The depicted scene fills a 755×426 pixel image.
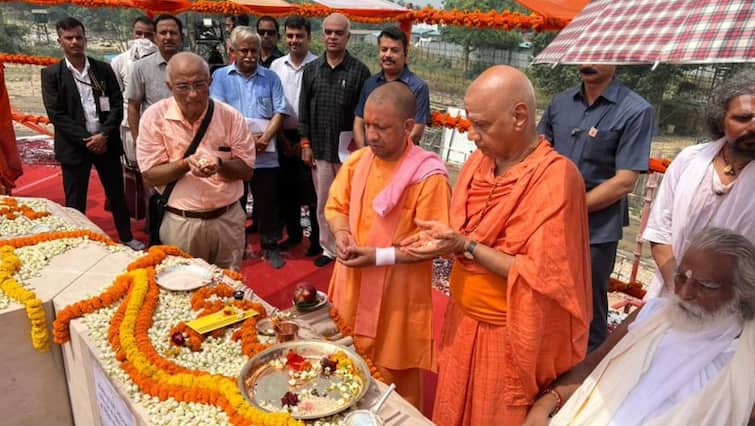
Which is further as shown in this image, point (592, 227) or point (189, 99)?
point (592, 227)

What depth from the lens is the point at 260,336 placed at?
207 cm

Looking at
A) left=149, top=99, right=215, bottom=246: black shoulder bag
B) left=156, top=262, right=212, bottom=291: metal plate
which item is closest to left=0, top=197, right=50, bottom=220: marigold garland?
left=149, top=99, right=215, bottom=246: black shoulder bag

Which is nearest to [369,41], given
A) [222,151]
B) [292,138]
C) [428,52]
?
[428,52]

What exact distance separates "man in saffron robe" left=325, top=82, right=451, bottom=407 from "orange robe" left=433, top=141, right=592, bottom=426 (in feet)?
0.91

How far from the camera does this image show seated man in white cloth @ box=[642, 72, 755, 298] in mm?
2102

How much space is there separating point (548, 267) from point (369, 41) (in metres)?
31.9

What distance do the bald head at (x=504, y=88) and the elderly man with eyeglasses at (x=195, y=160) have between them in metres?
1.51

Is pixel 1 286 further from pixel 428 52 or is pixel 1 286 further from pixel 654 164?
pixel 428 52

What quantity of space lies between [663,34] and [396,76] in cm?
287

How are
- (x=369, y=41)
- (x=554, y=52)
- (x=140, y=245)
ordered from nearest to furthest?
1. (x=554, y=52)
2. (x=140, y=245)
3. (x=369, y=41)

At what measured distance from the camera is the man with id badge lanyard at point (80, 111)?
4391mm

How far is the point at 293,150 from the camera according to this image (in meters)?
4.91

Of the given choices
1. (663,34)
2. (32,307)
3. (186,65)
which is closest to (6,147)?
(186,65)

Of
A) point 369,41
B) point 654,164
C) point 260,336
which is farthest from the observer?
point 369,41
